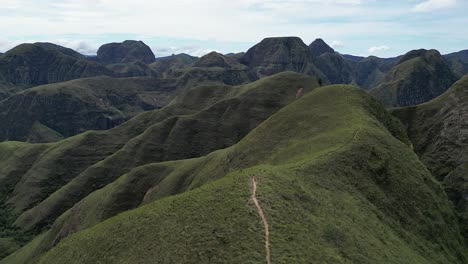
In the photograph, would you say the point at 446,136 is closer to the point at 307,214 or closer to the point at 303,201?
the point at 303,201

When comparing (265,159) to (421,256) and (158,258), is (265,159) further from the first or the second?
(158,258)

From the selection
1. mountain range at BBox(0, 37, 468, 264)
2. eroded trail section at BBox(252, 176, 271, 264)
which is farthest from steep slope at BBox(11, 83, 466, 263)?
eroded trail section at BBox(252, 176, 271, 264)

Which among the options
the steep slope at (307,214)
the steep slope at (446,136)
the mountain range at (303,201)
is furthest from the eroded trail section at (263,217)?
the steep slope at (446,136)

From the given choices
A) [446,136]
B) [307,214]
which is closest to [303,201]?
[307,214]

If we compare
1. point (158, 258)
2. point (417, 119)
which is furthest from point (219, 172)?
point (417, 119)

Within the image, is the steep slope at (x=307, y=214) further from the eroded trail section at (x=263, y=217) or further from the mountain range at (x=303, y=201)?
the eroded trail section at (x=263, y=217)

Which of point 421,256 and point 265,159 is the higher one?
point 265,159
